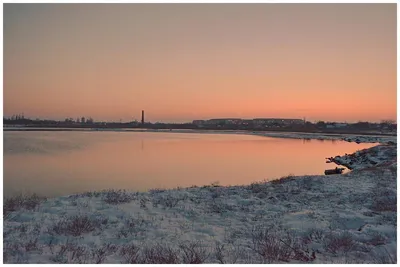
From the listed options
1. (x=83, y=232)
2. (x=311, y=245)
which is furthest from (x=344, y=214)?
(x=83, y=232)

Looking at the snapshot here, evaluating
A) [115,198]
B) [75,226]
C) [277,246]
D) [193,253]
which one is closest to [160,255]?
[193,253]

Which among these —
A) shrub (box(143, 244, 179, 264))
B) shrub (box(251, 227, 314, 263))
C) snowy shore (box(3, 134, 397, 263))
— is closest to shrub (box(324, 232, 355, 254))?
snowy shore (box(3, 134, 397, 263))

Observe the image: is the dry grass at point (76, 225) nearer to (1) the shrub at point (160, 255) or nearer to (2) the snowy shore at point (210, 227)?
(2) the snowy shore at point (210, 227)

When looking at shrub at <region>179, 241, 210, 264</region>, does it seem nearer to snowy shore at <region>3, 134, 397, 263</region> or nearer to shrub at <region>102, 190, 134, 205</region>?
snowy shore at <region>3, 134, 397, 263</region>

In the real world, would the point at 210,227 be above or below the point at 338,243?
below

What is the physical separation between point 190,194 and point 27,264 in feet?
25.8

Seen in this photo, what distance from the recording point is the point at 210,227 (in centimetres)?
900

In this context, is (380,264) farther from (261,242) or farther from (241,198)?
(241,198)

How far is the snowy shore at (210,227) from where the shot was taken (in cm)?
682

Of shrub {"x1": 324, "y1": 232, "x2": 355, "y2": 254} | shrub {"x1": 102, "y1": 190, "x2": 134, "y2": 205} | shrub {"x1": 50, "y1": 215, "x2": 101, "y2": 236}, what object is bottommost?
shrub {"x1": 102, "y1": 190, "x2": 134, "y2": 205}

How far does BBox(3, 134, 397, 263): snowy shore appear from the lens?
6824mm

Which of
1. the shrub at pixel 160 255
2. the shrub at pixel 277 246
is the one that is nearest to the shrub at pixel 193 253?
the shrub at pixel 160 255

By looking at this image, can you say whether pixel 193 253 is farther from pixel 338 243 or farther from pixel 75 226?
pixel 75 226

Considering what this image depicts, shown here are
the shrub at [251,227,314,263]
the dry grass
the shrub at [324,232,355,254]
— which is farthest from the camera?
the dry grass
